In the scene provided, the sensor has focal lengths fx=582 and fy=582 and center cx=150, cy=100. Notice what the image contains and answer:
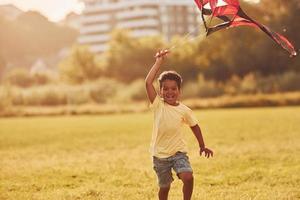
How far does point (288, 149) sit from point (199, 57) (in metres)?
48.3

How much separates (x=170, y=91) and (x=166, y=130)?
415mm

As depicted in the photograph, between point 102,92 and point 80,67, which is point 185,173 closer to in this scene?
point 102,92

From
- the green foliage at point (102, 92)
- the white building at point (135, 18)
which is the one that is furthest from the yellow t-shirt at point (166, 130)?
the white building at point (135, 18)

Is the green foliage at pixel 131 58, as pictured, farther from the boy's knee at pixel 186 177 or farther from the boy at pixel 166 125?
the boy's knee at pixel 186 177

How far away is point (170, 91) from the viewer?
241 inches

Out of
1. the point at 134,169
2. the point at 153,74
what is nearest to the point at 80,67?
the point at 134,169

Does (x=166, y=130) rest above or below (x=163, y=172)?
above

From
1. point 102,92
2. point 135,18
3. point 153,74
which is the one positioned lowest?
point 102,92

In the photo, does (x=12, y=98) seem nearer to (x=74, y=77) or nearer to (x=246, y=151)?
(x=74, y=77)

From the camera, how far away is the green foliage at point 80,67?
231 ft

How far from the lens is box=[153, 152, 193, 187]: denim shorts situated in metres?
5.93

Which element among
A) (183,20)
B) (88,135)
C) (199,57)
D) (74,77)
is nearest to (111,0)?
(183,20)

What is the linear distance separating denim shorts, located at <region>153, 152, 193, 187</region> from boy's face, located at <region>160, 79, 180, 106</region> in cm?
58

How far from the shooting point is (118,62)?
67000 millimetres
